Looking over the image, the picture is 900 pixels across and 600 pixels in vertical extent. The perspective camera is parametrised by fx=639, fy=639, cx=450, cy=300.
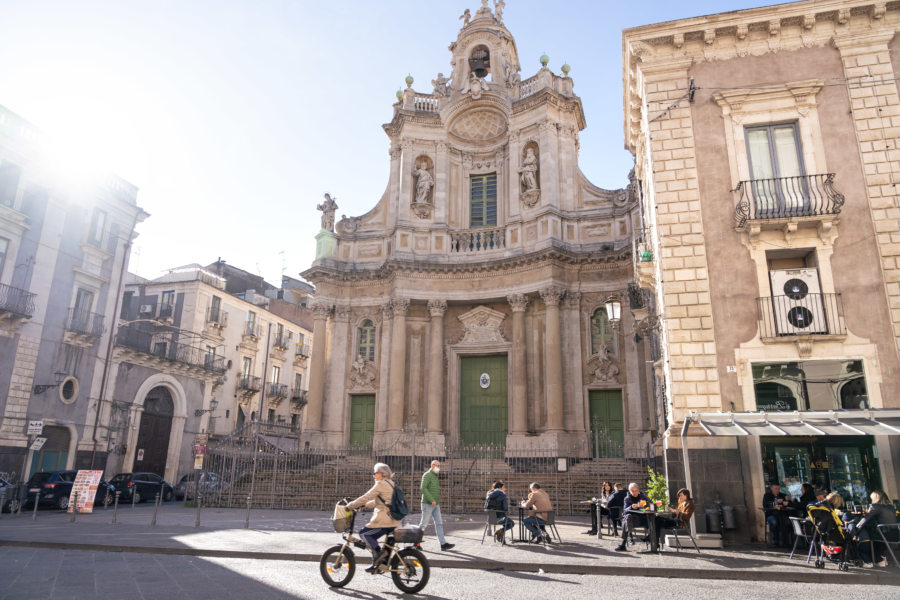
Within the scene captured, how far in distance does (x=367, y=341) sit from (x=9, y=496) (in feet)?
42.1

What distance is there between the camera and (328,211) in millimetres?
27781

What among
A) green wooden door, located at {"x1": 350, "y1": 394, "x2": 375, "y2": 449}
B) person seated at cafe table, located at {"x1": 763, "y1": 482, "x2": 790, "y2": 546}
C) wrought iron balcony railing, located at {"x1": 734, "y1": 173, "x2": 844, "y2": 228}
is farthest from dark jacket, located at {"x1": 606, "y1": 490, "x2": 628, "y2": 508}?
green wooden door, located at {"x1": 350, "y1": 394, "x2": 375, "y2": 449}

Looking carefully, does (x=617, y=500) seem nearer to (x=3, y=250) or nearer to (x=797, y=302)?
(x=797, y=302)

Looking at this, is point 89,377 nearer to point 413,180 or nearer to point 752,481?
point 413,180

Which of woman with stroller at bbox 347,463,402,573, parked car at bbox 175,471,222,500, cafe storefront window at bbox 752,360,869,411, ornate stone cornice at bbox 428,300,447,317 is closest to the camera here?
woman with stroller at bbox 347,463,402,573

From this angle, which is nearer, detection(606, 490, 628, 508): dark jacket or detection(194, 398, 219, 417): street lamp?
detection(606, 490, 628, 508): dark jacket

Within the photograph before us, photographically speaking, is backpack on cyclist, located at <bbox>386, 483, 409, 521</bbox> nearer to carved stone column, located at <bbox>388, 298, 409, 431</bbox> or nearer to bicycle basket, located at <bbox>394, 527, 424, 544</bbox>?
bicycle basket, located at <bbox>394, 527, 424, 544</bbox>

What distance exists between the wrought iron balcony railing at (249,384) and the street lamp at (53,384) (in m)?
13.6

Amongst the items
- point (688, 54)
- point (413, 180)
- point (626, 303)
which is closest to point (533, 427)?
point (626, 303)

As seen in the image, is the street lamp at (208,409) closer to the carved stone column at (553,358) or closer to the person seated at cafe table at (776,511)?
the carved stone column at (553,358)

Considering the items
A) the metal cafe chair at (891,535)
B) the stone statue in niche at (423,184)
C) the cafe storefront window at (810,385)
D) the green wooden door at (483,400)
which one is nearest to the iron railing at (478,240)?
the stone statue in niche at (423,184)

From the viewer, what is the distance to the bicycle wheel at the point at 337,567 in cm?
751

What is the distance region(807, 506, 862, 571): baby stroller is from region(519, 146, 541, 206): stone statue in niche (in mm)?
17649

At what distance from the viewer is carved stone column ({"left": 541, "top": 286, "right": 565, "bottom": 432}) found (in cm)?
2238
